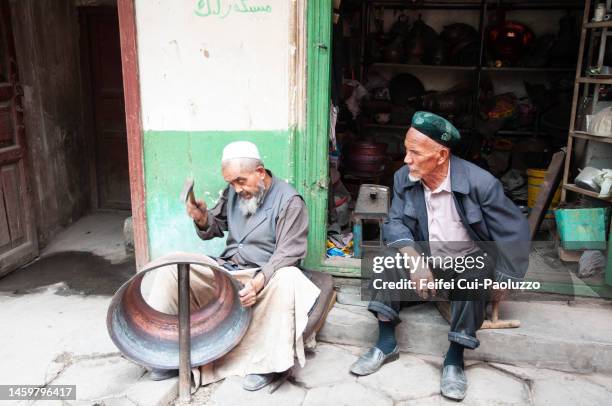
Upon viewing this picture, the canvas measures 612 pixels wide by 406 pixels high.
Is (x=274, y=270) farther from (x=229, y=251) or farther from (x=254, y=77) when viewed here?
(x=254, y=77)

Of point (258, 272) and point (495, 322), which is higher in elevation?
point (258, 272)

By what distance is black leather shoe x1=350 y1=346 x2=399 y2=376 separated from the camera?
3.06 m

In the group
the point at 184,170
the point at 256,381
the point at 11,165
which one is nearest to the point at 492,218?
the point at 256,381

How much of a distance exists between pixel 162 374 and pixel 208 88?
1.84 meters

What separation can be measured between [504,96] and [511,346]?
4.68 metres

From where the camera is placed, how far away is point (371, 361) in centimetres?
309

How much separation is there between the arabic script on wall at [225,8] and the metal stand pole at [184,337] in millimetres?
1752

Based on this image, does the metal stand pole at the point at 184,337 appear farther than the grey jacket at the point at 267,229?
No

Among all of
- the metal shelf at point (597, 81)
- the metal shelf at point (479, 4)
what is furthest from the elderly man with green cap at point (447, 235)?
the metal shelf at point (479, 4)

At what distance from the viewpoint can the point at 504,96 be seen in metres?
7.04

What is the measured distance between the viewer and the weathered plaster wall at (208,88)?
351 centimetres

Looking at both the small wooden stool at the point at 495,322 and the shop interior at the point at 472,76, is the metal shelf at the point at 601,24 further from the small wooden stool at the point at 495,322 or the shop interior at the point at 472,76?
the small wooden stool at the point at 495,322

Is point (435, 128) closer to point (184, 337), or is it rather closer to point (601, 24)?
point (184, 337)

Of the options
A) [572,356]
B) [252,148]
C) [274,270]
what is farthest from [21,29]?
[572,356]
